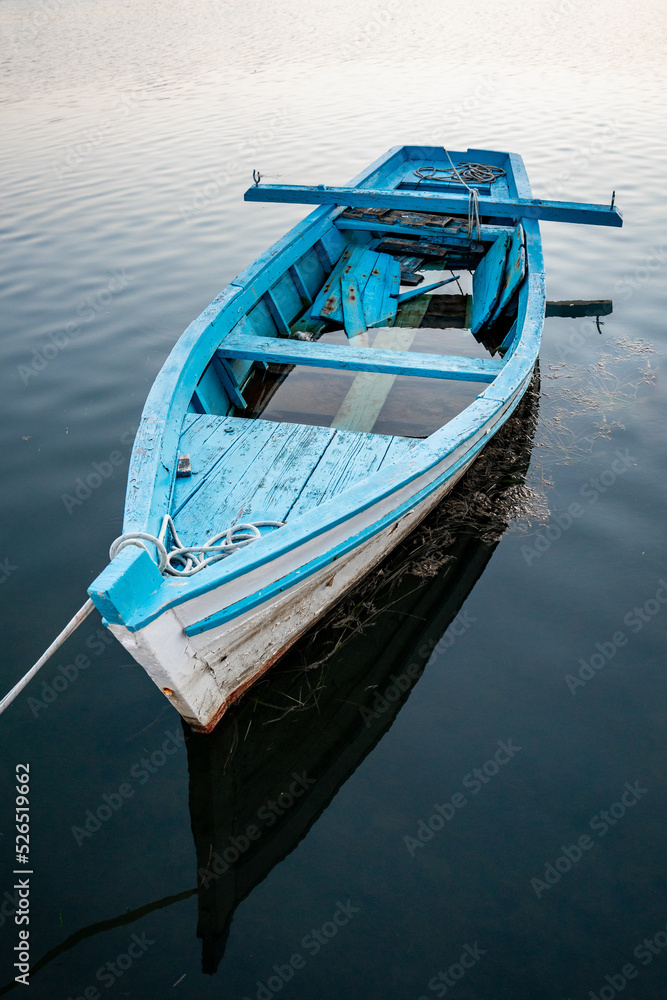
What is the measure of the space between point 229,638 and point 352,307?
4.17 metres

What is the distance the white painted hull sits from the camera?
252cm

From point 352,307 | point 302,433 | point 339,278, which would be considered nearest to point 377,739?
point 302,433

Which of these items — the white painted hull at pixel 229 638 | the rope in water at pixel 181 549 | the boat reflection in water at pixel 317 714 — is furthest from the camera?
the boat reflection in water at pixel 317 714

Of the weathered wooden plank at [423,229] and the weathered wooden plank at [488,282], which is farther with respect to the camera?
the weathered wooden plank at [423,229]

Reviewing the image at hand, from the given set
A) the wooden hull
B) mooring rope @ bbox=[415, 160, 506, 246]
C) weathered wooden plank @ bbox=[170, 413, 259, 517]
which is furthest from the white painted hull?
mooring rope @ bbox=[415, 160, 506, 246]

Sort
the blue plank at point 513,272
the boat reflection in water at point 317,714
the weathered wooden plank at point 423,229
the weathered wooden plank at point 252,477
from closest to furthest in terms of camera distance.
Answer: the boat reflection in water at point 317,714 → the weathered wooden plank at point 252,477 → the blue plank at point 513,272 → the weathered wooden plank at point 423,229

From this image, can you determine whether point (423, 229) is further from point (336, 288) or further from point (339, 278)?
point (336, 288)

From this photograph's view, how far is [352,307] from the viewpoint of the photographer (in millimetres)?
6195

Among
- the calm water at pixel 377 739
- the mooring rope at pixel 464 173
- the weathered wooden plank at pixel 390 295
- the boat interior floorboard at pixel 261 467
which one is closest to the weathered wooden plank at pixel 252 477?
the boat interior floorboard at pixel 261 467

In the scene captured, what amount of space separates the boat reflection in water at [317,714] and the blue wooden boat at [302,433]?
0.76ft

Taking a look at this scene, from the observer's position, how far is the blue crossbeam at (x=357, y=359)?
176 inches

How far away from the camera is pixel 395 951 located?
2.56 m

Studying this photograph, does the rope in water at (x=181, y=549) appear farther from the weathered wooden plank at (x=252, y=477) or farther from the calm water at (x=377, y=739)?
the calm water at (x=377, y=739)

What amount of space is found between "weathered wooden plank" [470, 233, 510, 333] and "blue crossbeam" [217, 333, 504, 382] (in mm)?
1762
